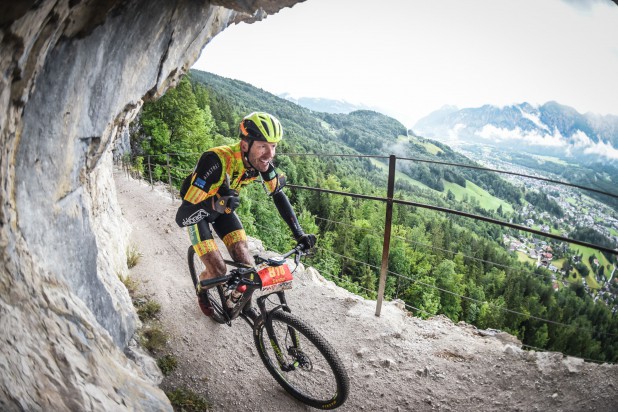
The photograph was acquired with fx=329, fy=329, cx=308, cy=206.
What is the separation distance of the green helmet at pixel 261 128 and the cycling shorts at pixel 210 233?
1075mm

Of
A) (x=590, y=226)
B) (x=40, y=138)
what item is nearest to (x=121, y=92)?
(x=40, y=138)

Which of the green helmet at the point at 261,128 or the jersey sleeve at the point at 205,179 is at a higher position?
the green helmet at the point at 261,128

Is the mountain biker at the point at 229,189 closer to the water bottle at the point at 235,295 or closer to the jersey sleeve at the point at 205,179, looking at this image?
the jersey sleeve at the point at 205,179

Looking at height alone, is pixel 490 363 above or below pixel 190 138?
below

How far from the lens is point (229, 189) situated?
3.71m

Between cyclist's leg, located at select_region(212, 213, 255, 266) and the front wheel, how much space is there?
789 millimetres

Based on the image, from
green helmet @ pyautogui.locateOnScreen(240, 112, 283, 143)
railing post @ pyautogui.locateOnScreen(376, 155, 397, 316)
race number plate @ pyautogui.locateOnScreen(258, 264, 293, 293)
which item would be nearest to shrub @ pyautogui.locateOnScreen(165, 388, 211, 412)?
race number plate @ pyautogui.locateOnScreen(258, 264, 293, 293)

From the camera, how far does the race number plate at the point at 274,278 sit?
295cm

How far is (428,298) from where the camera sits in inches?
1355

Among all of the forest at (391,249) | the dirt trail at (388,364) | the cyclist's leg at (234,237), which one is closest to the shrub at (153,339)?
the dirt trail at (388,364)

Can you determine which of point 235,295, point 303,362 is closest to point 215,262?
point 235,295

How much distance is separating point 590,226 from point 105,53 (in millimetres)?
144210

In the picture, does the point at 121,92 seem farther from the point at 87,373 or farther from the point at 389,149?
the point at 389,149

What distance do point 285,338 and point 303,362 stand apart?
0.32 meters
